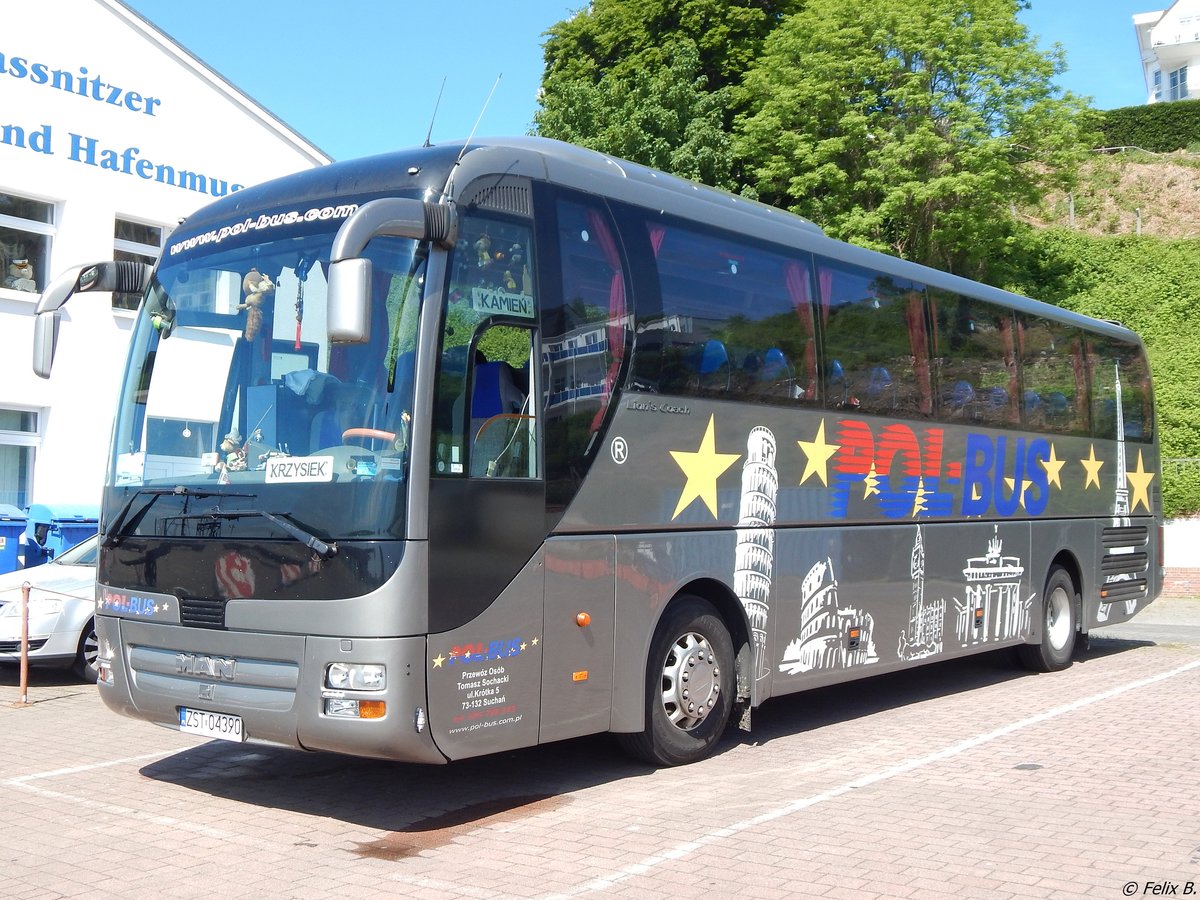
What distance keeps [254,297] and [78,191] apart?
14156mm

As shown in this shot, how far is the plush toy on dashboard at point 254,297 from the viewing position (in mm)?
7195

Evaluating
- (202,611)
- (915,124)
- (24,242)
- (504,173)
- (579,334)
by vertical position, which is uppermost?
(915,124)

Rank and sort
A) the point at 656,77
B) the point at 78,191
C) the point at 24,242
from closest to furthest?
the point at 24,242 → the point at 78,191 → the point at 656,77

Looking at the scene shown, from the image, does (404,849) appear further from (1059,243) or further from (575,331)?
(1059,243)

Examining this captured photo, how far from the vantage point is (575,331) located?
7688 millimetres

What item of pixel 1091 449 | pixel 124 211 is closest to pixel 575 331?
pixel 1091 449

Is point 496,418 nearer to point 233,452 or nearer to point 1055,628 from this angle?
point 233,452

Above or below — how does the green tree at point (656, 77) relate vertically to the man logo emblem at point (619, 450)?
above

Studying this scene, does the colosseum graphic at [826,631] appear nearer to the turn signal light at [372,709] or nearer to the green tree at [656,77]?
the turn signal light at [372,709]

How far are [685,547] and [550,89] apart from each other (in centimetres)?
3077

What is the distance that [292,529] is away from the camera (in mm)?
6676

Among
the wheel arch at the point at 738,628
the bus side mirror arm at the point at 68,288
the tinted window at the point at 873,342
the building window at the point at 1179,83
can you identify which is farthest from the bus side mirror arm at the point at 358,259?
the building window at the point at 1179,83

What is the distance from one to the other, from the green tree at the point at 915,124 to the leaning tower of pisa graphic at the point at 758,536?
21.3m

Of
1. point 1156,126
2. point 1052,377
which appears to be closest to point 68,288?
point 1052,377
